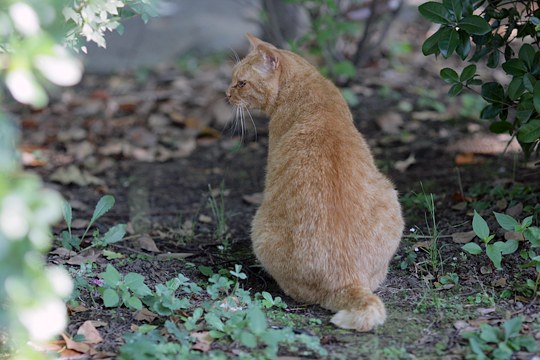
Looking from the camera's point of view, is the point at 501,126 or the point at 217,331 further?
the point at 501,126

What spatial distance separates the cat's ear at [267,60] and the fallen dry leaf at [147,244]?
1.22 m

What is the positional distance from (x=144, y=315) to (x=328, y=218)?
963 millimetres

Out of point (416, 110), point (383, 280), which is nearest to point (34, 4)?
point (383, 280)

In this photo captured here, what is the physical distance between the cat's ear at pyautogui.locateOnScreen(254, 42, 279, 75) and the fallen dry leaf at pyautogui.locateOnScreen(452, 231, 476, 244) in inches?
56.4

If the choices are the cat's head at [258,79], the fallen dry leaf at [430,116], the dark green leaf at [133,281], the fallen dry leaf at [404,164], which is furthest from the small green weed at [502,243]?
the fallen dry leaf at [430,116]

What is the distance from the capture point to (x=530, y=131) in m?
3.69

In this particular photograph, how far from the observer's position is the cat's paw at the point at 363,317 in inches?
122

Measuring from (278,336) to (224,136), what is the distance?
13.7 ft

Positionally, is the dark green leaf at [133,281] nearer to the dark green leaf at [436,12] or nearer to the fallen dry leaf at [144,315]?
the fallen dry leaf at [144,315]

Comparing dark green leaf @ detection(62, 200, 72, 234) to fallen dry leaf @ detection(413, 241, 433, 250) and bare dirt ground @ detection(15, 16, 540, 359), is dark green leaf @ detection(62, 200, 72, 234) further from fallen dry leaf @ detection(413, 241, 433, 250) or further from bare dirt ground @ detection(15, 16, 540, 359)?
fallen dry leaf @ detection(413, 241, 433, 250)

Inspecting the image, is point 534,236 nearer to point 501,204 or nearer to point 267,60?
point 501,204

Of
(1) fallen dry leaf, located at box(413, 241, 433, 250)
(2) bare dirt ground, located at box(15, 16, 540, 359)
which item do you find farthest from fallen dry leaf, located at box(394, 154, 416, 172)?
(1) fallen dry leaf, located at box(413, 241, 433, 250)

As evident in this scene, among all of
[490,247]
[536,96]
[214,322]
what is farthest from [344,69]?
[214,322]

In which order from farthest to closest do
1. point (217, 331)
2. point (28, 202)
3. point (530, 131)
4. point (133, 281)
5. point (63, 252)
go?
point (63, 252)
point (530, 131)
point (133, 281)
point (217, 331)
point (28, 202)
